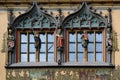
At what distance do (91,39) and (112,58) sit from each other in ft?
3.21

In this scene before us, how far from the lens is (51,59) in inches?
945

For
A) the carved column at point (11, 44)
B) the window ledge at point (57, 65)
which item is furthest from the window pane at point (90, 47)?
the carved column at point (11, 44)

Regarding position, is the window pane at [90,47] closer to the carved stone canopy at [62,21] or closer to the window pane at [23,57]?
the carved stone canopy at [62,21]

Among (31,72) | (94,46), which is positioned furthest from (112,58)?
(31,72)

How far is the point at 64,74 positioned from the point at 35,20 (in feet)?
7.07

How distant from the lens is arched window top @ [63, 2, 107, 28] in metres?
24.2

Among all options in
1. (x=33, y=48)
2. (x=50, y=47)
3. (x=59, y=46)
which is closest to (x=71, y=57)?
(x=59, y=46)

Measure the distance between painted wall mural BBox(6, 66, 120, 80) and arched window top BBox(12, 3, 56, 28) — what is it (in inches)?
61.2

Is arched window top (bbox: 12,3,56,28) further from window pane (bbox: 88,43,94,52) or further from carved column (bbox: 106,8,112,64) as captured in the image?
carved column (bbox: 106,8,112,64)

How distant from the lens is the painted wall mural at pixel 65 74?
931 inches

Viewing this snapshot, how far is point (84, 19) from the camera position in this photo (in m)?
24.2

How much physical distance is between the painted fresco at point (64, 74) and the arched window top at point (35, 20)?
5.10 feet

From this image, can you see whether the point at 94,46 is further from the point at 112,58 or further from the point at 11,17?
the point at 11,17

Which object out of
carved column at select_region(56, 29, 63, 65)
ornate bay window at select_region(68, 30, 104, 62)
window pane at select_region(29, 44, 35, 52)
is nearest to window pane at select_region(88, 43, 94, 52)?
ornate bay window at select_region(68, 30, 104, 62)
